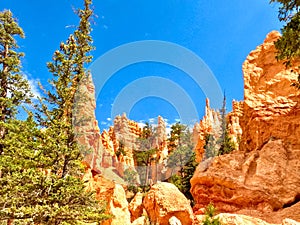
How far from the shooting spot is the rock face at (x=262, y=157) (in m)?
16.2

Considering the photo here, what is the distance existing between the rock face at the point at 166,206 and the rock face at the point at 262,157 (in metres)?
2.03

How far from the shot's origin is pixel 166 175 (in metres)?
42.8

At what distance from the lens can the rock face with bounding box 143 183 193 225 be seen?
16.6 metres

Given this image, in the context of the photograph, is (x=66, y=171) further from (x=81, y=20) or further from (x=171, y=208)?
(x=81, y=20)

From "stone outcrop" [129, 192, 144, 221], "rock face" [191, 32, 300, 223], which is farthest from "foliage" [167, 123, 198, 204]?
"rock face" [191, 32, 300, 223]

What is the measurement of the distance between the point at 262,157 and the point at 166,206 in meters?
7.36

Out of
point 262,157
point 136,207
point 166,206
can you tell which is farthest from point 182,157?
point 166,206

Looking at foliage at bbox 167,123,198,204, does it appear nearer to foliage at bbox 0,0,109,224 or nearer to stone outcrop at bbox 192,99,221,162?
stone outcrop at bbox 192,99,221,162

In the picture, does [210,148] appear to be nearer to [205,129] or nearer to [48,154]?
[205,129]

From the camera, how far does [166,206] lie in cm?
1692

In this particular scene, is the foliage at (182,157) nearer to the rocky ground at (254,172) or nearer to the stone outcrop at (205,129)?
the stone outcrop at (205,129)

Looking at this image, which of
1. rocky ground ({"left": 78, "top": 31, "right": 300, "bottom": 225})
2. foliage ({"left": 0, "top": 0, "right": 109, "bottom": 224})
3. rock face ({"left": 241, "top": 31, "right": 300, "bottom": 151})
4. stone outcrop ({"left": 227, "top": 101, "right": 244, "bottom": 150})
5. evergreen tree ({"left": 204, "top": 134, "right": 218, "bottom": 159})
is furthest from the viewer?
stone outcrop ({"left": 227, "top": 101, "right": 244, "bottom": 150})

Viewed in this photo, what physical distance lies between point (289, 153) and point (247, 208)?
205 inches

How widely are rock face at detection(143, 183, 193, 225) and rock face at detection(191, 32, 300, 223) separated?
2.03 metres
